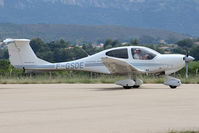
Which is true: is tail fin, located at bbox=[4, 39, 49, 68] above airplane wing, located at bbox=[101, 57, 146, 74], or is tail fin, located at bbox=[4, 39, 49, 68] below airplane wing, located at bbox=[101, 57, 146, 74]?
above

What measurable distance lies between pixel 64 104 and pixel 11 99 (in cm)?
240

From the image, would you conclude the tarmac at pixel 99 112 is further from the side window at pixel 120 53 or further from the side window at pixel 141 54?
the side window at pixel 120 53

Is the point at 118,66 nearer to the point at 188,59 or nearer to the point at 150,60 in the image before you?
the point at 150,60

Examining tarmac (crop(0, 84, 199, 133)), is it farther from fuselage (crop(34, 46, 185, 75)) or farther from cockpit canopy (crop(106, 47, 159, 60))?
cockpit canopy (crop(106, 47, 159, 60))

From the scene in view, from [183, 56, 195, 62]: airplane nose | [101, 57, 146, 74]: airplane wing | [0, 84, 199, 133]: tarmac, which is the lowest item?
[0, 84, 199, 133]: tarmac

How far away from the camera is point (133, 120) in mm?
12172

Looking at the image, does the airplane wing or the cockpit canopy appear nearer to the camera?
the airplane wing

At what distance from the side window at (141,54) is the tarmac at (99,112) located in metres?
3.59

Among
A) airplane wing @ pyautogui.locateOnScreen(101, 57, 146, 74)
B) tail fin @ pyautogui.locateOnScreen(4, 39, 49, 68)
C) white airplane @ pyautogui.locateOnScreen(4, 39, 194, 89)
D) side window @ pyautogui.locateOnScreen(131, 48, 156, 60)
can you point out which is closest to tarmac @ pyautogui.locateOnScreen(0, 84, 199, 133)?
airplane wing @ pyautogui.locateOnScreen(101, 57, 146, 74)

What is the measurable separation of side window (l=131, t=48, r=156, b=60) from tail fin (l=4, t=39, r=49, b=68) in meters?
4.22

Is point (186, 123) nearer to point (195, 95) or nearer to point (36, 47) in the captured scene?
point (195, 95)

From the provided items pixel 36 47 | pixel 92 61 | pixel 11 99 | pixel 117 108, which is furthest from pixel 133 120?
pixel 36 47

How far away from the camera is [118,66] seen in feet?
71.4

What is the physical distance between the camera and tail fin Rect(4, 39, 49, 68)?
23125 mm
